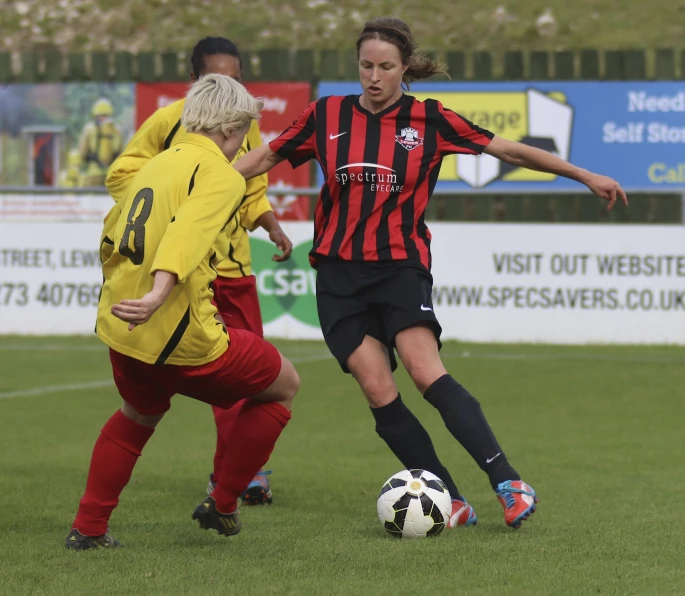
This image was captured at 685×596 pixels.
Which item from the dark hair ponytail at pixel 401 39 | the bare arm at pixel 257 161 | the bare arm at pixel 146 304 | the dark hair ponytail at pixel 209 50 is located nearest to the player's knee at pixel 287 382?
the bare arm at pixel 146 304

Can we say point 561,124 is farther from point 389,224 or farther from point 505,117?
point 389,224

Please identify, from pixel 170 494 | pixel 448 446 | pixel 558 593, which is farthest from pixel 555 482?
pixel 558 593

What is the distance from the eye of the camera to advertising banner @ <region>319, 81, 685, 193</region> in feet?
55.0

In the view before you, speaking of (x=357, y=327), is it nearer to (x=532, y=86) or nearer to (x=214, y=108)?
(x=214, y=108)

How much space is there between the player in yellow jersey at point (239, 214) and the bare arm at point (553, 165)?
1144 mm

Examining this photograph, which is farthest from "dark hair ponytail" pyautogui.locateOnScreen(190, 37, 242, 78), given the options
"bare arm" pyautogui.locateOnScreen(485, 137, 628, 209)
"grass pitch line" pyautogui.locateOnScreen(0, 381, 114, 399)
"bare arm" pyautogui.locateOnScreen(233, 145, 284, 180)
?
"grass pitch line" pyautogui.locateOnScreen(0, 381, 114, 399)

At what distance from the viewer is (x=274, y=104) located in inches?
674

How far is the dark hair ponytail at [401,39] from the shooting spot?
5004 mm

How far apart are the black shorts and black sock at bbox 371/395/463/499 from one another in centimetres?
26

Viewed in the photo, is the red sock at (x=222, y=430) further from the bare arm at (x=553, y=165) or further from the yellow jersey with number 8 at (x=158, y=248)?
the bare arm at (x=553, y=165)

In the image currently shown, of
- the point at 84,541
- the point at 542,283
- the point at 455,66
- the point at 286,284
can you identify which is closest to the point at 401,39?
the point at 84,541

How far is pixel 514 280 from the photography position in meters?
12.4

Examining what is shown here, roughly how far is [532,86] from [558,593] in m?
13.7

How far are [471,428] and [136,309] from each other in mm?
1548
